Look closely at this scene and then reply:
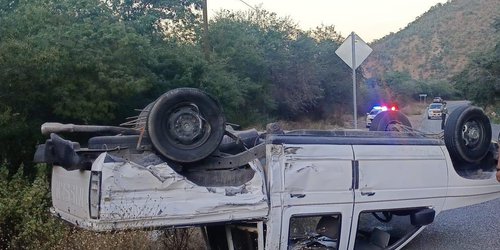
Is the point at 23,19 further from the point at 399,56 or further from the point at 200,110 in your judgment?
the point at 399,56

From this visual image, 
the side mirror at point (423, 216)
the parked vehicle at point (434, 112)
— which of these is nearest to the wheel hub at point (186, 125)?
the side mirror at point (423, 216)

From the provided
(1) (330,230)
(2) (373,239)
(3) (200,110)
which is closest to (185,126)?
(3) (200,110)

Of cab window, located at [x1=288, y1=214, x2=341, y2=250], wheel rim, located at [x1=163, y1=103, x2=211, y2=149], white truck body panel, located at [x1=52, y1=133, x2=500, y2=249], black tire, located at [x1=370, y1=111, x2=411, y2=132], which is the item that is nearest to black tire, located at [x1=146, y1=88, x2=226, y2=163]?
wheel rim, located at [x1=163, y1=103, x2=211, y2=149]

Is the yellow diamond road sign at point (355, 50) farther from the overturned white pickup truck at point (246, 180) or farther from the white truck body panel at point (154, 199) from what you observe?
the white truck body panel at point (154, 199)

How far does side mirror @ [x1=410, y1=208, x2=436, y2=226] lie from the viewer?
6.28 m

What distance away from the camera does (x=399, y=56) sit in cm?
9906

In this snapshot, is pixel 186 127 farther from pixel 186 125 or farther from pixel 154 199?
pixel 154 199

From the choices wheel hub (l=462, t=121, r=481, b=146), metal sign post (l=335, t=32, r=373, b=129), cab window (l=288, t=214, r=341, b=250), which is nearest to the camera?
cab window (l=288, t=214, r=341, b=250)

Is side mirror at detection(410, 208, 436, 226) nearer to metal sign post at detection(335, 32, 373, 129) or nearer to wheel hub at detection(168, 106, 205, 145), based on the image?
wheel hub at detection(168, 106, 205, 145)

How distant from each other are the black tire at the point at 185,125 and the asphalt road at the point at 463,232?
2.64 meters

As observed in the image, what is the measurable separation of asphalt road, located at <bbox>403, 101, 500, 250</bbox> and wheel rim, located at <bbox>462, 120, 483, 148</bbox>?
1117 millimetres

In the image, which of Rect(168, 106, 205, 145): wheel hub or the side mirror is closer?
Rect(168, 106, 205, 145): wheel hub

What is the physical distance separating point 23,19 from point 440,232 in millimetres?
8387

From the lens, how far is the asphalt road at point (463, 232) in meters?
6.98
